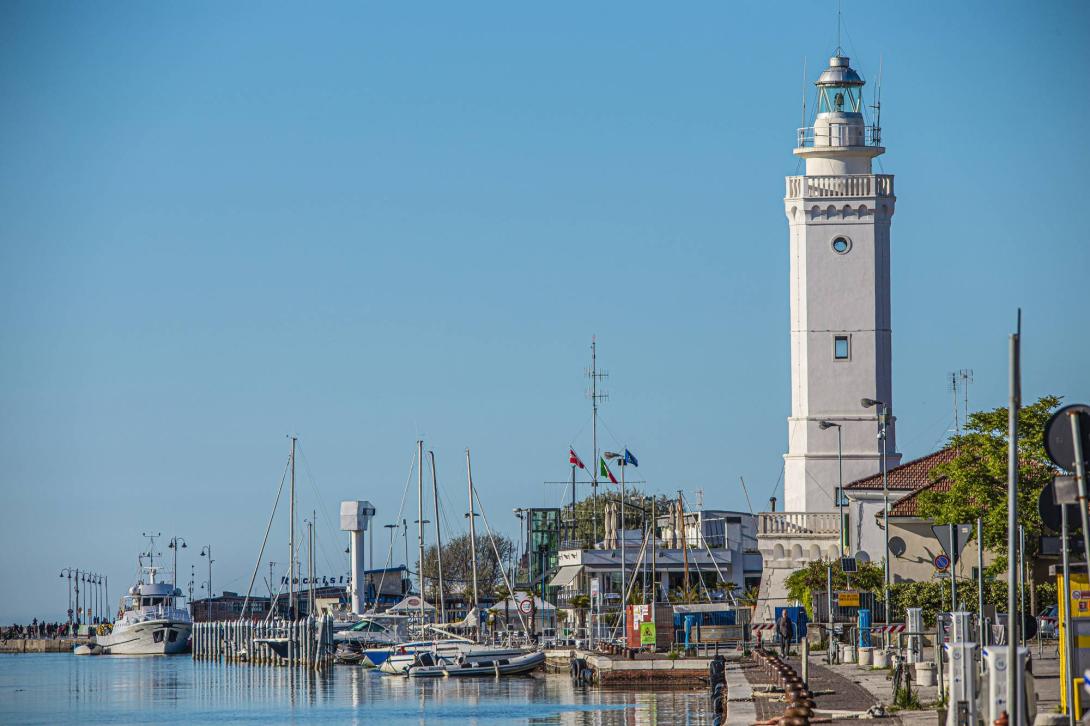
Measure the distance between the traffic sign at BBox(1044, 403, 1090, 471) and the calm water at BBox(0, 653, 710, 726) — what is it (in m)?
29.2

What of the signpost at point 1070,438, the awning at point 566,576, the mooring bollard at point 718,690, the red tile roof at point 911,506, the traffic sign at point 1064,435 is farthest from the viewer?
the awning at point 566,576

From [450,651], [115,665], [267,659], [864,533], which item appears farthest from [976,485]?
[115,665]

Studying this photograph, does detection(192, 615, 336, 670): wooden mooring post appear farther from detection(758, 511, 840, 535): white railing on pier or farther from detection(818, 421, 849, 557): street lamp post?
detection(818, 421, 849, 557): street lamp post

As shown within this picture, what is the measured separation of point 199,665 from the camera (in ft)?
388

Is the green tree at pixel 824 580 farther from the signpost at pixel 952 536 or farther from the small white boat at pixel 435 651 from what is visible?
the signpost at pixel 952 536

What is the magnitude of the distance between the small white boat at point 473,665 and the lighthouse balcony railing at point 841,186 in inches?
952

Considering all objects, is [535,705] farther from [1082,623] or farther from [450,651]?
[1082,623]

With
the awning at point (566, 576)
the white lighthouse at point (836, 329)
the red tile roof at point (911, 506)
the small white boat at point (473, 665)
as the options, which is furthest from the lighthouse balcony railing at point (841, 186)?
the awning at point (566, 576)

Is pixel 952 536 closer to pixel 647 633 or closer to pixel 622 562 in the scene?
pixel 647 633

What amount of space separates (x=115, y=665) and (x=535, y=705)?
7227cm

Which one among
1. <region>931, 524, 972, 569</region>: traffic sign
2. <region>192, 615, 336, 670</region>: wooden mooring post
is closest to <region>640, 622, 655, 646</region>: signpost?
<region>192, 615, 336, 670</region>: wooden mooring post

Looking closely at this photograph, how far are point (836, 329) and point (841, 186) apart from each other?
21.8 ft

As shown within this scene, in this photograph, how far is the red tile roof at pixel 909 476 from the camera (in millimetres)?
73750

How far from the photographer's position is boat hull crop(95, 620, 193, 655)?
145 m
